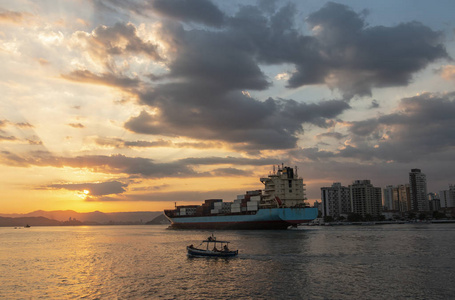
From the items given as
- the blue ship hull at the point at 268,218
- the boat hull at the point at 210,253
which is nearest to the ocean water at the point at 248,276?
the boat hull at the point at 210,253

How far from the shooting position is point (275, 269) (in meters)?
48.7

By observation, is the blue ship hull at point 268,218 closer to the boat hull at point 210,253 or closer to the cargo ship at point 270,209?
the cargo ship at point 270,209

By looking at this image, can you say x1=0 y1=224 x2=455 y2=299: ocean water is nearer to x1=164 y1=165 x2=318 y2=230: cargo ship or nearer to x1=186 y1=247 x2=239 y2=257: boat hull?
x1=186 y1=247 x2=239 y2=257: boat hull

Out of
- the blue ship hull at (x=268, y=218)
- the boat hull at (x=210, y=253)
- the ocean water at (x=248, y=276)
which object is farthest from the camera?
the blue ship hull at (x=268, y=218)

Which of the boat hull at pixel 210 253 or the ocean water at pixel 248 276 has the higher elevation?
the boat hull at pixel 210 253

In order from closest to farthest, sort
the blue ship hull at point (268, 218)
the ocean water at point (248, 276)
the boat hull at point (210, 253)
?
the ocean water at point (248, 276)
the boat hull at point (210, 253)
the blue ship hull at point (268, 218)

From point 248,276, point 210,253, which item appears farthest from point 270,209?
point 248,276

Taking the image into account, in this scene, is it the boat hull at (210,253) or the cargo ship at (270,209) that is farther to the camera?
the cargo ship at (270,209)

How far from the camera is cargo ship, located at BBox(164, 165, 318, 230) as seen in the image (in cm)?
12650

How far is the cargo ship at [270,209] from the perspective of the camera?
415 feet

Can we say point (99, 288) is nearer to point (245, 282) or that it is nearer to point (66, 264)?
point (245, 282)

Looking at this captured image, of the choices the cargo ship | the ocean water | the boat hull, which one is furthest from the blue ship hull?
the boat hull

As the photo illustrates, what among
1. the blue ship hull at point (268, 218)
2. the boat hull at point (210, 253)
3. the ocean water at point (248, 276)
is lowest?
the ocean water at point (248, 276)

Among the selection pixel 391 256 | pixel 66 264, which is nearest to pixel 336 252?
pixel 391 256
